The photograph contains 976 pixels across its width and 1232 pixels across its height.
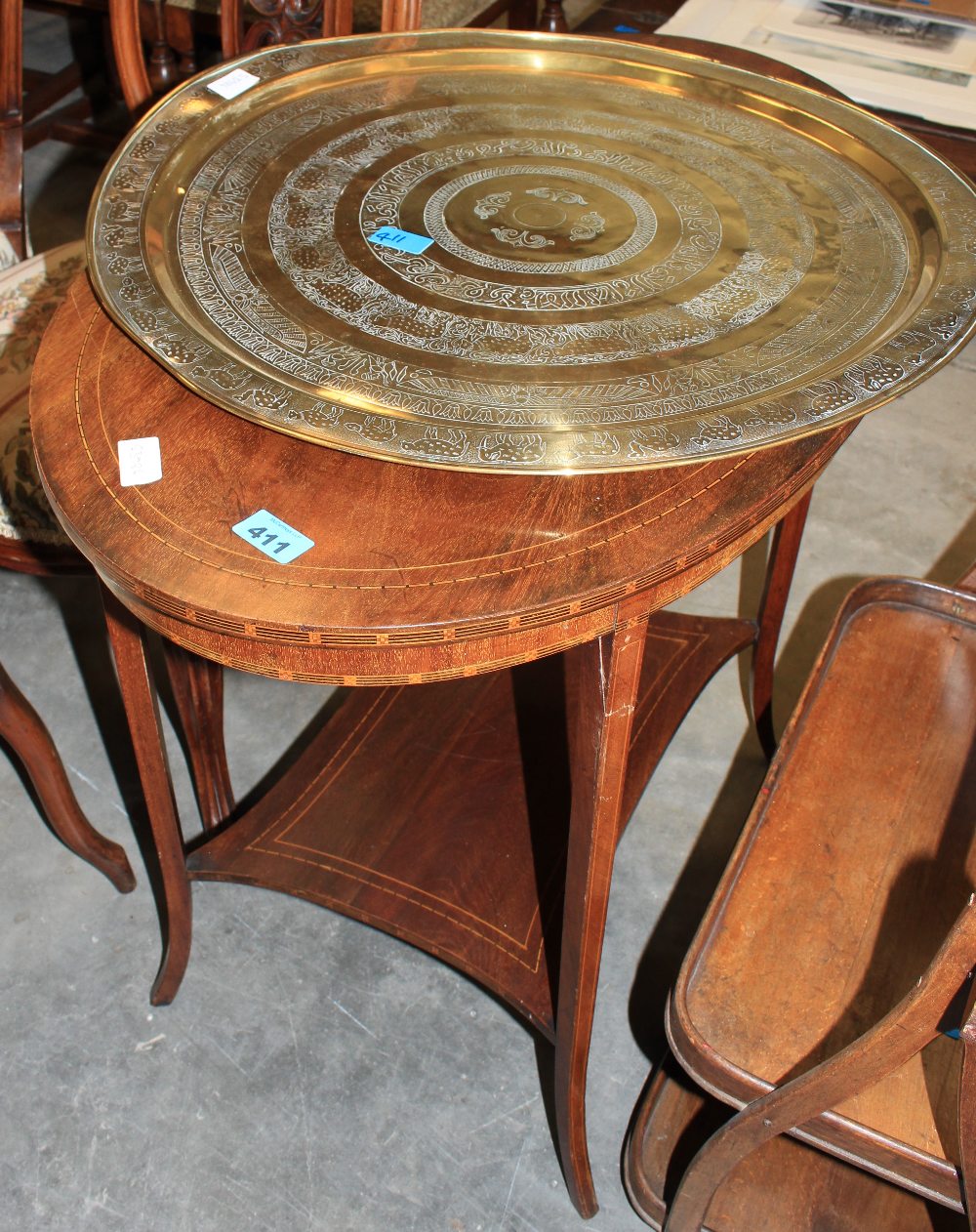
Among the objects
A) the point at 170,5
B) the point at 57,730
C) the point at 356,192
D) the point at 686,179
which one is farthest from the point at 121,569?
the point at 170,5

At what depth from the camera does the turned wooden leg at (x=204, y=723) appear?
1507 millimetres

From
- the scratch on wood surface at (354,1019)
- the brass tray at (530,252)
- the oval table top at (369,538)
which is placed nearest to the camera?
the oval table top at (369,538)

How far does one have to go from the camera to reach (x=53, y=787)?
1.51m

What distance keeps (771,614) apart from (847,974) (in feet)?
2.35

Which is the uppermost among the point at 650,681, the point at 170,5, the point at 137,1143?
the point at 170,5

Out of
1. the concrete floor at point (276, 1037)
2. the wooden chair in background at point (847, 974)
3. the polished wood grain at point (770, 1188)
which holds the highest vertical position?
the wooden chair in background at point (847, 974)

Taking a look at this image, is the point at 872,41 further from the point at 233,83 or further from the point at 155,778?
the point at 155,778

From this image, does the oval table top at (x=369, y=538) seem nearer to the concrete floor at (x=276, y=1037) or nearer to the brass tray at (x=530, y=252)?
the brass tray at (x=530, y=252)

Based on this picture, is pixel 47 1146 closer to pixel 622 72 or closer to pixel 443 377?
pixel 443 377

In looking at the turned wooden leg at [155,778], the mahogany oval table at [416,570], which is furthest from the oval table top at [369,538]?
the turned wooden leg at [155,778]

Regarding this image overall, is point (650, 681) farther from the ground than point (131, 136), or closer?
closer

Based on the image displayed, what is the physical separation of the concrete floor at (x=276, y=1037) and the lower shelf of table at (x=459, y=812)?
181 millimetres

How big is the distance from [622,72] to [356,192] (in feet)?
1.46

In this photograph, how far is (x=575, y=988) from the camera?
120 cm
